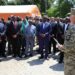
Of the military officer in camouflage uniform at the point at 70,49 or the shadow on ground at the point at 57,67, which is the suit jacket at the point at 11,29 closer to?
the shadow on ground at the point at 57,67

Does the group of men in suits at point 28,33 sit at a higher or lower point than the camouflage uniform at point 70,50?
lower

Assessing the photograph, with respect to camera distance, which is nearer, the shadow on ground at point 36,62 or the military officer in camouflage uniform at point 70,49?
the military officer in camouflage uniform at point 70,49

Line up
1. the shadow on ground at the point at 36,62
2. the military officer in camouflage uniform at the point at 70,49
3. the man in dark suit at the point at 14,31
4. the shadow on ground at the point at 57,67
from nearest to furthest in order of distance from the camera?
the military officer in camouflage uniform at the point at 70,49 → the shadow on ground at the point at 57,67 → the shadow on ground at the point at 36,62 → the man in dark suit at the point at 14,31

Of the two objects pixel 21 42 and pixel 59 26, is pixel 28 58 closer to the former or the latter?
pixel 21 42

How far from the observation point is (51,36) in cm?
1288

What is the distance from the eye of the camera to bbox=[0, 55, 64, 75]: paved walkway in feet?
33.4

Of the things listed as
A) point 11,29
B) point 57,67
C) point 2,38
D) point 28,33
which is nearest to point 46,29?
point 28,33

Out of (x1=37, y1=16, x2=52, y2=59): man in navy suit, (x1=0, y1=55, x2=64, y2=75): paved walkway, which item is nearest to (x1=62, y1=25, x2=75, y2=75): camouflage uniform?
(x1=0, y1=55, x2=64, y2=75): paved walkway

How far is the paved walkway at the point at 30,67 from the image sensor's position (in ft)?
33.4

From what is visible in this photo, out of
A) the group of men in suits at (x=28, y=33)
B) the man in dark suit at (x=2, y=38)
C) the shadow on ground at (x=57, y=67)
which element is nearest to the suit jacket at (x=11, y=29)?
the group of men in suits at (x=28, y=33)

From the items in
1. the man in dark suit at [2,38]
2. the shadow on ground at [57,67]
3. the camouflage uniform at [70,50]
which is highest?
the camouflage uniform at [70,50]

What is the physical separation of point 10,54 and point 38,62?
6.85ft

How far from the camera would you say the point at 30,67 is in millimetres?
11133

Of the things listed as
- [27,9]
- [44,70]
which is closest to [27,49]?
[44,70]
